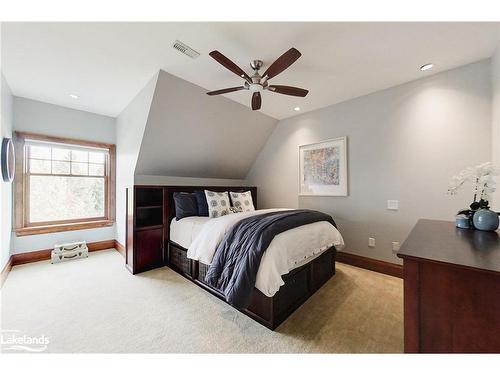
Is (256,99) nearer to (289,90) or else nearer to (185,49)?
(289,90)

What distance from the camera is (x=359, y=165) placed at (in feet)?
10.3

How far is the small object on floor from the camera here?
3223mm

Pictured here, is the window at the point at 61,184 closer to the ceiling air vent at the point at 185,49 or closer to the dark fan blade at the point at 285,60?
the ceiling air vent at the point at 185,49

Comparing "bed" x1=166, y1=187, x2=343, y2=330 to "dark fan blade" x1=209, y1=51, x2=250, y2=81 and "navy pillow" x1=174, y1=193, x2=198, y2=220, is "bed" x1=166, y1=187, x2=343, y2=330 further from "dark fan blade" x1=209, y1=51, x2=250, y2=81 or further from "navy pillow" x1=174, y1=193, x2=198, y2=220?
"dark fan blade" x1=209, y1=51, x2=250, y2=81

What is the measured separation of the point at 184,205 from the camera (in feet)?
10.5

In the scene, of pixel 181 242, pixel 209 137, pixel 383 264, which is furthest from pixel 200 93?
pixel 383 264

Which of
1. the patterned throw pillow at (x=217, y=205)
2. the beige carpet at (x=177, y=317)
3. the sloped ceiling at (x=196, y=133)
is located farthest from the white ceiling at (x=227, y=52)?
the beige carpet at (x=177, y=317)

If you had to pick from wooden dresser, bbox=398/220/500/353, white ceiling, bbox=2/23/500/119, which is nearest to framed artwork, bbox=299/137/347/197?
white ceiling, bbox=2/23/500/119

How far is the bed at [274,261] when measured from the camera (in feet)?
5.73

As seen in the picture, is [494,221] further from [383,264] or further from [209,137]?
[209,137]

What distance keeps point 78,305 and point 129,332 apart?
2.88 feet

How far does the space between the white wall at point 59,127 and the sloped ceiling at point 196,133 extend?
1473 millimetres

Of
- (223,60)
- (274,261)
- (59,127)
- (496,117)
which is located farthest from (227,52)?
(59,127)

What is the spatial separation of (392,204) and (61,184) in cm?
554
